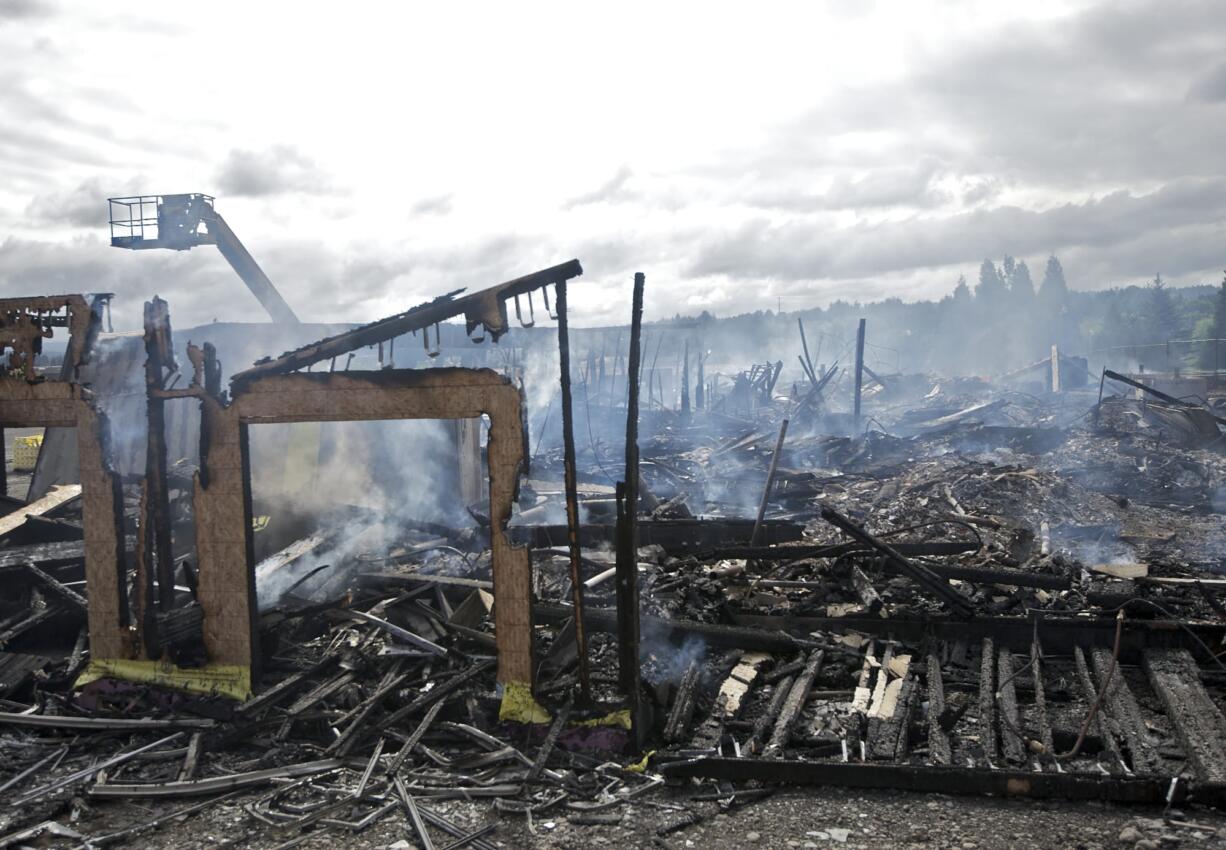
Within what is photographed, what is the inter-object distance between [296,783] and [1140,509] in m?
16.4

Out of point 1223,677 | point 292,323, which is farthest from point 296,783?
point 292,323

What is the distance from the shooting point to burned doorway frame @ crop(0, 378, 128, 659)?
24.0 ft

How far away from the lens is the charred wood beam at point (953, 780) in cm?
533

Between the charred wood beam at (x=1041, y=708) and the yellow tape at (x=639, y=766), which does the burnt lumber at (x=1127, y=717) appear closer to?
the charred wood beam at (x=1041, y=708)

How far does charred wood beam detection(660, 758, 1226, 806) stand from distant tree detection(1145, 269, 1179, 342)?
2884 inches

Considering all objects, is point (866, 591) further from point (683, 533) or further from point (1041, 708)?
point (683, 533)

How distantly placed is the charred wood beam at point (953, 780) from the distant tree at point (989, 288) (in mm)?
91569

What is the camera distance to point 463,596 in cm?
935

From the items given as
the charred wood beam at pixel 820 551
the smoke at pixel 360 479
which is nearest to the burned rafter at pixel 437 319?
the charred wood beam at pixel 820 551

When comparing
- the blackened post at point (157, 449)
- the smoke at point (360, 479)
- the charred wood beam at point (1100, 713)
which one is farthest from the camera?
the smoke at point (360, 479)

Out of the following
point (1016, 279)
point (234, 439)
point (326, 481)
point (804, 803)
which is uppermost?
point (1016, 279)

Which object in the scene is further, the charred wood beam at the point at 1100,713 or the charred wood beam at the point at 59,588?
the charred wood beam at the point at 59,588

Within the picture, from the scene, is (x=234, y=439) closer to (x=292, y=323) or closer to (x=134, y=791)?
(x=134, y=791)

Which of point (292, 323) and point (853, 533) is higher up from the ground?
point (292, 323)
